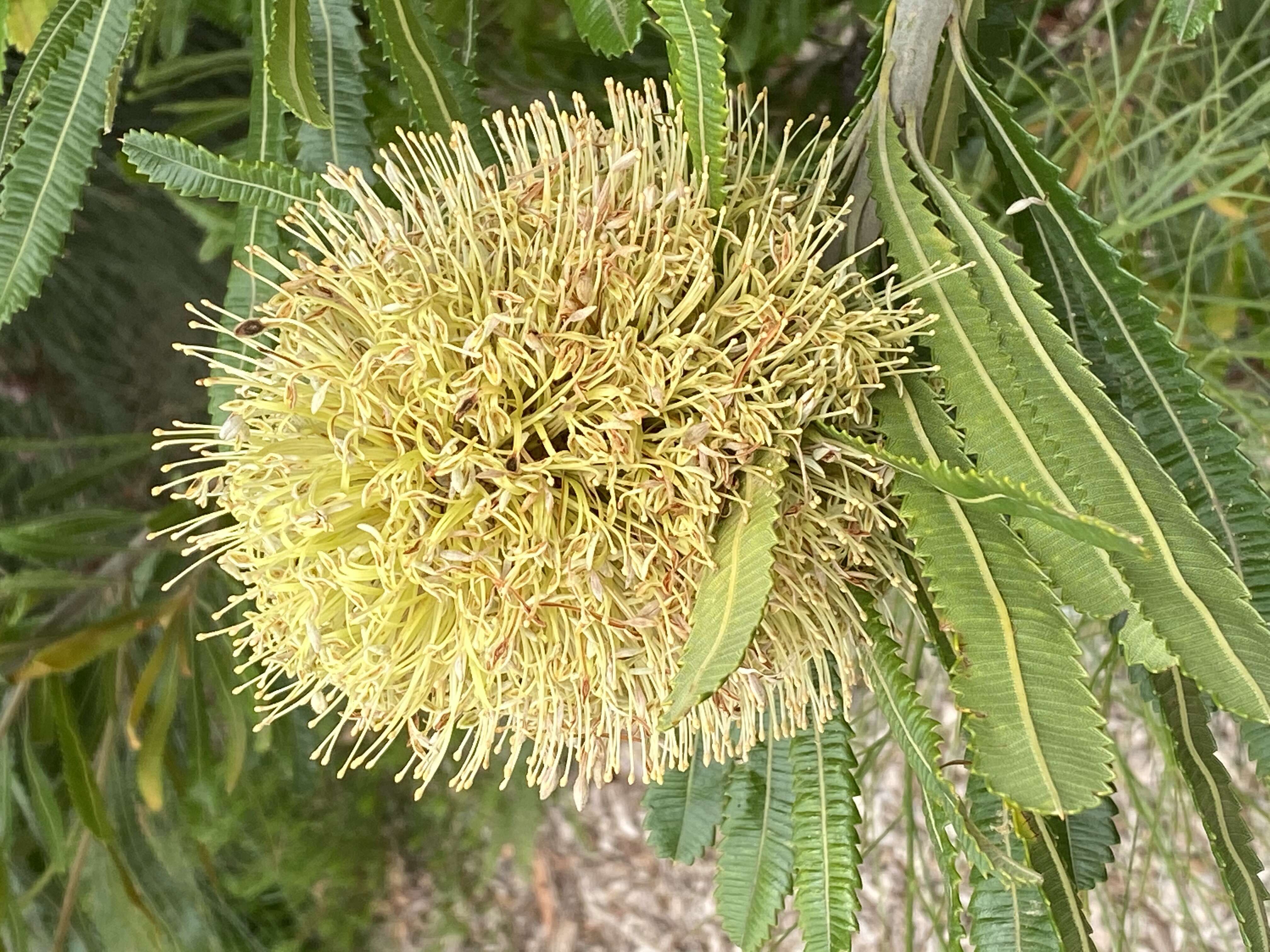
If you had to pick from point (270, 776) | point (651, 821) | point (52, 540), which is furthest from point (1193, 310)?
point (270, 776)

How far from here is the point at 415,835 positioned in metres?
1.59

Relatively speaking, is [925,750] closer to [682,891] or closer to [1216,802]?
[1216,802]

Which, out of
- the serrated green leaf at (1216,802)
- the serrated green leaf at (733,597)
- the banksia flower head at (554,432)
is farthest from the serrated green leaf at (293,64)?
the serrated green leaf at (1216,802)

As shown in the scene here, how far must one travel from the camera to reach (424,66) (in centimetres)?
50

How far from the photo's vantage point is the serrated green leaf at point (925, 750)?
0.36 metres

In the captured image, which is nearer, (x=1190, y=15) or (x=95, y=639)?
(x=1190, y=15)

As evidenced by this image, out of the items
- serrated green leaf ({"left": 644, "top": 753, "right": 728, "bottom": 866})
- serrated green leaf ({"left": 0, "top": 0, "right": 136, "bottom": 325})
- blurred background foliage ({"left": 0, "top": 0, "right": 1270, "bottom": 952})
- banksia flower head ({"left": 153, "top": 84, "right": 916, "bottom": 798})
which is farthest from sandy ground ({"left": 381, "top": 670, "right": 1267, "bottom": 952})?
serrated green leaf ({"left": 0, "top": 0, "right": 136, "bottom": 325})

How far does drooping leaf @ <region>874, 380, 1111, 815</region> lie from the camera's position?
12.3 inches

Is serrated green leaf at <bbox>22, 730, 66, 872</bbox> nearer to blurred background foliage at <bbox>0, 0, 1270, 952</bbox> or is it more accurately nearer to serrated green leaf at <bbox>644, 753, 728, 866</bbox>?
blurred background foliage at <bbox>0, 0, 1270, 952</bbox>

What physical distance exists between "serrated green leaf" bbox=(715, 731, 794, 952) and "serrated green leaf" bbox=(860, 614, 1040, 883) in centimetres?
14

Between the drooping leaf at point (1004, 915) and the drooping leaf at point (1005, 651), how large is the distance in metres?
0.12

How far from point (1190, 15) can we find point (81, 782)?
3.09 feet

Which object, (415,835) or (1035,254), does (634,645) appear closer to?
(1035,254)

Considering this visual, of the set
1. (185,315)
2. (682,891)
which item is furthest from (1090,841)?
(185,315)
